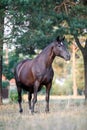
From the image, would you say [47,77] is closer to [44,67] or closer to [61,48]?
[44,67]

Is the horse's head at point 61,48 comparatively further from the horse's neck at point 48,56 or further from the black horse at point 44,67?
the horse's neck at point 48,56

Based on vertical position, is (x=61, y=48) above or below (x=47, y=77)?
above

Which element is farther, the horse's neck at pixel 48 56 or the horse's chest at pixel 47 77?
the horse's neck at pixel 48 56

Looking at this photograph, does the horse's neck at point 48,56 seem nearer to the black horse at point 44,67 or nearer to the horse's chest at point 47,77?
the black horse at point 44,67

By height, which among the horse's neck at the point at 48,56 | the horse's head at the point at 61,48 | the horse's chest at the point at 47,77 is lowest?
the horse's chest at the point at 47,77

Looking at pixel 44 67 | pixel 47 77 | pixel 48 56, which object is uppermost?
pixel 48 56

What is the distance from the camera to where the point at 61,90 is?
207 feet

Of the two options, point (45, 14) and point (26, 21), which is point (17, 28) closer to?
point (26, 21)

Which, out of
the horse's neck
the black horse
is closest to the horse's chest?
the black horse

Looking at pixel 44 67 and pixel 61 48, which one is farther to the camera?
pixel 44 67

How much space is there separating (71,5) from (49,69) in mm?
4052

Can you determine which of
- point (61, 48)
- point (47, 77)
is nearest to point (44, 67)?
point (47, 77)

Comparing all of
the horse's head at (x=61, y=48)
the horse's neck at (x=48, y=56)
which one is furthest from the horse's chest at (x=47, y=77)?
the horse's head at (x=61, y=48)

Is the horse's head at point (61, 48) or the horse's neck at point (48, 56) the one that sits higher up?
the horse's head at point (61, 48)
